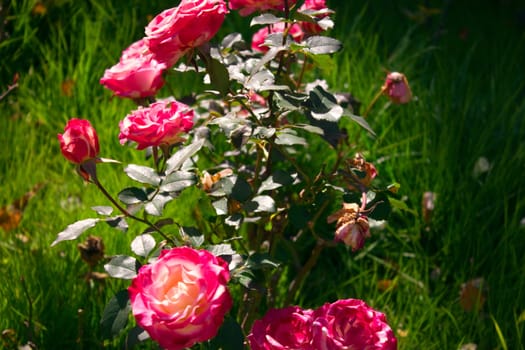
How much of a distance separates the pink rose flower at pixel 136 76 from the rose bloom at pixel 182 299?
425mm

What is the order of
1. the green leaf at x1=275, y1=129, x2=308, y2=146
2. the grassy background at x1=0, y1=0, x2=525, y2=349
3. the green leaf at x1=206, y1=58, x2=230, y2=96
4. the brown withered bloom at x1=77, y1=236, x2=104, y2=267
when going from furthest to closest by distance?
the grassy background at x1=0, y1=0, x2=525, y2=349, the brown withered bloom at x1=77, y1=236, x2=104, y2=267, the green leaf at x1=275, y1=129, x2=308, y2=146, the green leaf at x1=206, y1=58, x2=230, y2=96

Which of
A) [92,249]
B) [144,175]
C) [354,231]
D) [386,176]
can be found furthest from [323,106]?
[386,176]

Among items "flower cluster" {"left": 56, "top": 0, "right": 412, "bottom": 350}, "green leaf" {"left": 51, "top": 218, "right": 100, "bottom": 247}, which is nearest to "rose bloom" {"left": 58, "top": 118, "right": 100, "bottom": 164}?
"flower cluster" {"left": 56, "top": 0, "right": 412, "bottom": 350}

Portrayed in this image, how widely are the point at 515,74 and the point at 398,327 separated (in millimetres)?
1516

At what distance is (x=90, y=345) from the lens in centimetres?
147

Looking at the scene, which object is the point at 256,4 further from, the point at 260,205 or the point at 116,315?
the point at 116,315

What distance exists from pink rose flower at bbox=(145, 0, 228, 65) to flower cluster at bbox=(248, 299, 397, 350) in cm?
40

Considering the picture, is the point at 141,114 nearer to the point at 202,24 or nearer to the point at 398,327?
the point at 202,24

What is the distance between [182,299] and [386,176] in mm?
1153

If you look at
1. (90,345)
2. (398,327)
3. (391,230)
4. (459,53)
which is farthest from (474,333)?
(459,53)

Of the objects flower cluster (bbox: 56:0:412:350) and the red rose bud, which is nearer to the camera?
flower cluster (bbox: 56:0:412:350)

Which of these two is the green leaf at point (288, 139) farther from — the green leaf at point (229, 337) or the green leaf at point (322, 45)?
the green leaf at point (229, 337)

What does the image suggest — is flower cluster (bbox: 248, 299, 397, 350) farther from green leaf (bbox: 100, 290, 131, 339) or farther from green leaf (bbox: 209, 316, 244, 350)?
green leaf (bbox: 100, 290, 131, 339)

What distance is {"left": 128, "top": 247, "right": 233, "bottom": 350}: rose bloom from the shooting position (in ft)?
2.84
